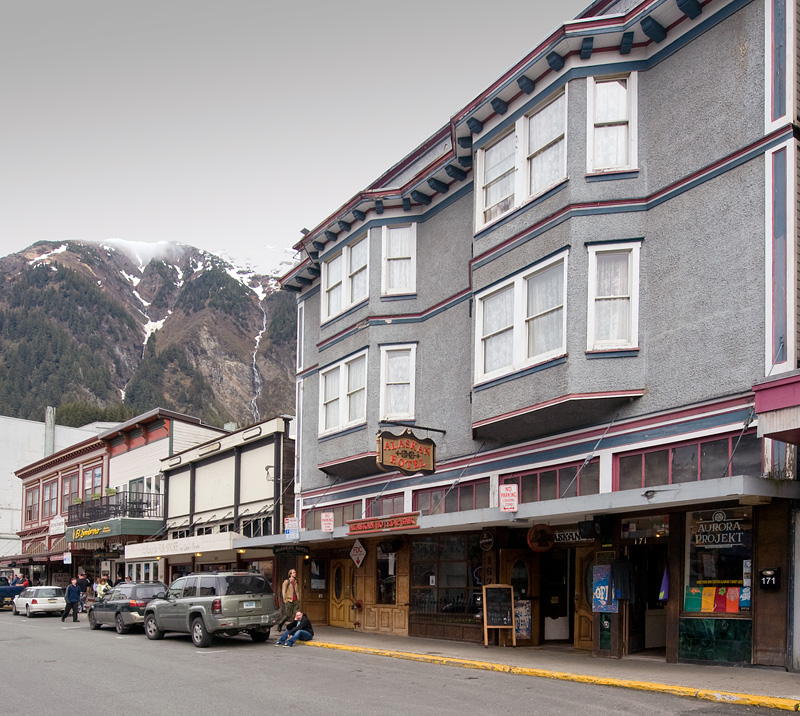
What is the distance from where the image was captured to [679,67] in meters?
15.9

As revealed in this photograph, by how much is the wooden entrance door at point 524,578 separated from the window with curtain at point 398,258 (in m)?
7.31

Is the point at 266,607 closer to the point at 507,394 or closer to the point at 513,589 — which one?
the point at 513,589

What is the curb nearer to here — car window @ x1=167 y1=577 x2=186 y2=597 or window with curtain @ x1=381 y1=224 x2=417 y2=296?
car window @ x1=167 y1=577 x2=186 y2=597

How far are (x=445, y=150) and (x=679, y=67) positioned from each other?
792cm

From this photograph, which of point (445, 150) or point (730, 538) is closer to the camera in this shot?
point (730, 538)

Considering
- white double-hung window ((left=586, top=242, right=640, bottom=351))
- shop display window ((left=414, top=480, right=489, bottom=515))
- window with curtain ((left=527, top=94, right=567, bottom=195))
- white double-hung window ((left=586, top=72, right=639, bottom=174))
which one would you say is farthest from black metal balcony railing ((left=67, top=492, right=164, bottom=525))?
white double-hung window ((left=586, top=72, right=639, bottom=174))

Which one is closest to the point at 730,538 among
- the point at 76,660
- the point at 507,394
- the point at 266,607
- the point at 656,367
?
the point at 656,367

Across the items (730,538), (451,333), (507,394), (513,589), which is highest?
(451,333)

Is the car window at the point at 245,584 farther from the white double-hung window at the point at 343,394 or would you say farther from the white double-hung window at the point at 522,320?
the white double-hung window at the point at 522,320

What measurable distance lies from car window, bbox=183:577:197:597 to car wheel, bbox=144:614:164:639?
5.34 feet

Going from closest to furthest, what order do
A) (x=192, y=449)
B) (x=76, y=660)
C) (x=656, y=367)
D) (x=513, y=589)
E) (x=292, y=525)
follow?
(x=656, y=367)
(x=76, y=660)
(x=513, y=589)
(x=292, y=525)
(x=192, y=449)

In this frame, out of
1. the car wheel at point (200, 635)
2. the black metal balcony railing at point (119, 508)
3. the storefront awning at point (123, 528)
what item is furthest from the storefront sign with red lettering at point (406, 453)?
the black metal balcony railing at point (119, 508)

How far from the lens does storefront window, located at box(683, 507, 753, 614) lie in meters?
14.1

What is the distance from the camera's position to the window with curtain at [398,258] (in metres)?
23.2
